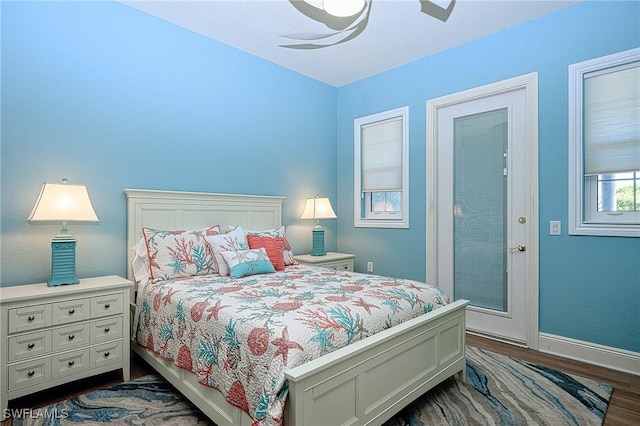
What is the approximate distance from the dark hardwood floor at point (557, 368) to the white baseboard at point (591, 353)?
5 cm

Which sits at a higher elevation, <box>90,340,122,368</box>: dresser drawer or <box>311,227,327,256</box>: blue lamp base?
<box>311,227,327,256</box>: blue lamp base

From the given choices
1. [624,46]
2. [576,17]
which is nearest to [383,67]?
[576,17]

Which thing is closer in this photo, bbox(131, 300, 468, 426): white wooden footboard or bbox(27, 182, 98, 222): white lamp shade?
bbox(131, 300, 468, 426): white wooden footboard

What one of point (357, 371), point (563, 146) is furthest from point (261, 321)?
point (563, 146)

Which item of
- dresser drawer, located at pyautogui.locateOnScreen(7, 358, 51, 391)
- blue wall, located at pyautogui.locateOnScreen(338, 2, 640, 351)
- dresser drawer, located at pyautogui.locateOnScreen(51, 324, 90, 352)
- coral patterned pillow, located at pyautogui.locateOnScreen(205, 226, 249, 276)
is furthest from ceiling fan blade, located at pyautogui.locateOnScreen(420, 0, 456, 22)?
dresser drawer, located at pyautogui.locateOnScreen(7, 358, 51, 391)

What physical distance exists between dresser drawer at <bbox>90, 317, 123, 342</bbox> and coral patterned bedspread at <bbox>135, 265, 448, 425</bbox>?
0.17m

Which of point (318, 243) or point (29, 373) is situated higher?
point (318, 243)

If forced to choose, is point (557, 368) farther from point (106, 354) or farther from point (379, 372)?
point (106, 354)

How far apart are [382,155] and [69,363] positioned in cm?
342

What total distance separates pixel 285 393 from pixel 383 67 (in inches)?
141

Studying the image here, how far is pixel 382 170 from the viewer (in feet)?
13.5

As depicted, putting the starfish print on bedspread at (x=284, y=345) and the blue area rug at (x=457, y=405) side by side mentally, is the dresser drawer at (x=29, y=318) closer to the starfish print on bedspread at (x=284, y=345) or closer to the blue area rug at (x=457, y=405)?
the blue area rug at (x=457, y=405)

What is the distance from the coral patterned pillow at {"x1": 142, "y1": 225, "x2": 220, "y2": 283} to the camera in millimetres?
2570

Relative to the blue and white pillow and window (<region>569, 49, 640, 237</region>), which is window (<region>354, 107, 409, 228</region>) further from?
the blue and white pillow
